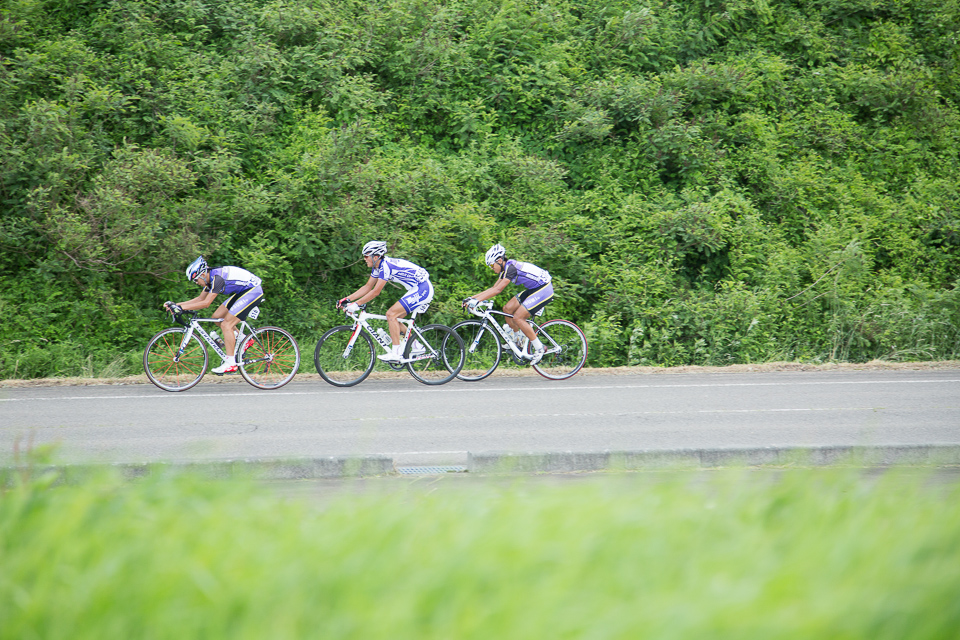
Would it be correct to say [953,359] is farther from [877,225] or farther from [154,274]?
[154,274]

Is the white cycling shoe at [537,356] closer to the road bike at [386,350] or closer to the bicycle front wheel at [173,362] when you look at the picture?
the road bike at [386,350]

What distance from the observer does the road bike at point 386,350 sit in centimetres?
1241

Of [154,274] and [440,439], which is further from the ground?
[440,439]

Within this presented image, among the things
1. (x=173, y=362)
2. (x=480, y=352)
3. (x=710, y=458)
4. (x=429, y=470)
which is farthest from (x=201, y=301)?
(x=710, y=458)

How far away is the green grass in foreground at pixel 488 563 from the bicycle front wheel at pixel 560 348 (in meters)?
9.73

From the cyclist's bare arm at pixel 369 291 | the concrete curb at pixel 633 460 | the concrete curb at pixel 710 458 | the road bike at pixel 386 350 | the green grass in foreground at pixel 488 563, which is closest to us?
the green grass in foreground at pixel 488 563

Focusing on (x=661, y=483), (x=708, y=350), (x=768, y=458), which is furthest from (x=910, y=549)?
(x=708, y=350)

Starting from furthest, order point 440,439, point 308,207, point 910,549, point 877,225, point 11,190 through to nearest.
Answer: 1. point 877,225
2. point 308,207
3. point 11,190
4. point 440,439
5. point 910,549

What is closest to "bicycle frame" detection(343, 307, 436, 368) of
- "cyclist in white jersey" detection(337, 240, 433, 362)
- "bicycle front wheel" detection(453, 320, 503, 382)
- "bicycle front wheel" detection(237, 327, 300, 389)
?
"cyclist in white jersey" detection(337, 240, 433, 362)

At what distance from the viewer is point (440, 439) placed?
813 cm

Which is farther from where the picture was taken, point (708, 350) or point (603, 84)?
point (603, 84)

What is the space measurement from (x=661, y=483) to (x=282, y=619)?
194 centimetres

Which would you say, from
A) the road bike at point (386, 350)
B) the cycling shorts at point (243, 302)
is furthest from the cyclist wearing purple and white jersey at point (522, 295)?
the cycling shorts at point (243, 302)

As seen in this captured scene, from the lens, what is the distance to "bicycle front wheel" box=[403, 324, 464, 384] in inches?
496
